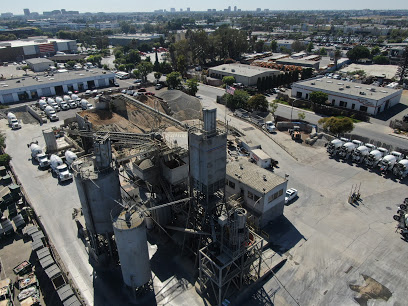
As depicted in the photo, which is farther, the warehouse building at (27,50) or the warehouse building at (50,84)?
the warehouse building at (27,50)

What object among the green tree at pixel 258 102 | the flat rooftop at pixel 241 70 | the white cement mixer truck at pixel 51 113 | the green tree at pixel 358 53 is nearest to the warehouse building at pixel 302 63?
the flat rooftop at pixel 241 70

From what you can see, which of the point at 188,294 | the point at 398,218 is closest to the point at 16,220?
the point at 188,294

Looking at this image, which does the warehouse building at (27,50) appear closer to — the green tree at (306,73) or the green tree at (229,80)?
the green tree at (229,80)

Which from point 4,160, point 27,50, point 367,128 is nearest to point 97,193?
point 4,160

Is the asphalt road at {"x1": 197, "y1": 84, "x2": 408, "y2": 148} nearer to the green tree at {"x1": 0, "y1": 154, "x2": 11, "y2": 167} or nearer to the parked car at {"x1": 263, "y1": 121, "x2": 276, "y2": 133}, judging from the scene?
the parked car at {"x1": 263, "y1": 121, "x2": 276, "y2": 133}

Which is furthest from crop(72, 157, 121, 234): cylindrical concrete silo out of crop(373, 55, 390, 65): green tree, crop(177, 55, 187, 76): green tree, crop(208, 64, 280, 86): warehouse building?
crop(373, 55, 390, 65): green tree

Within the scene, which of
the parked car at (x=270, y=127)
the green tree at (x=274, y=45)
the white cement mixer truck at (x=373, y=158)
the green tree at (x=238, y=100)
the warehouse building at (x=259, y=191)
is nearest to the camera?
the warehouse building at (x=259, y=191)
